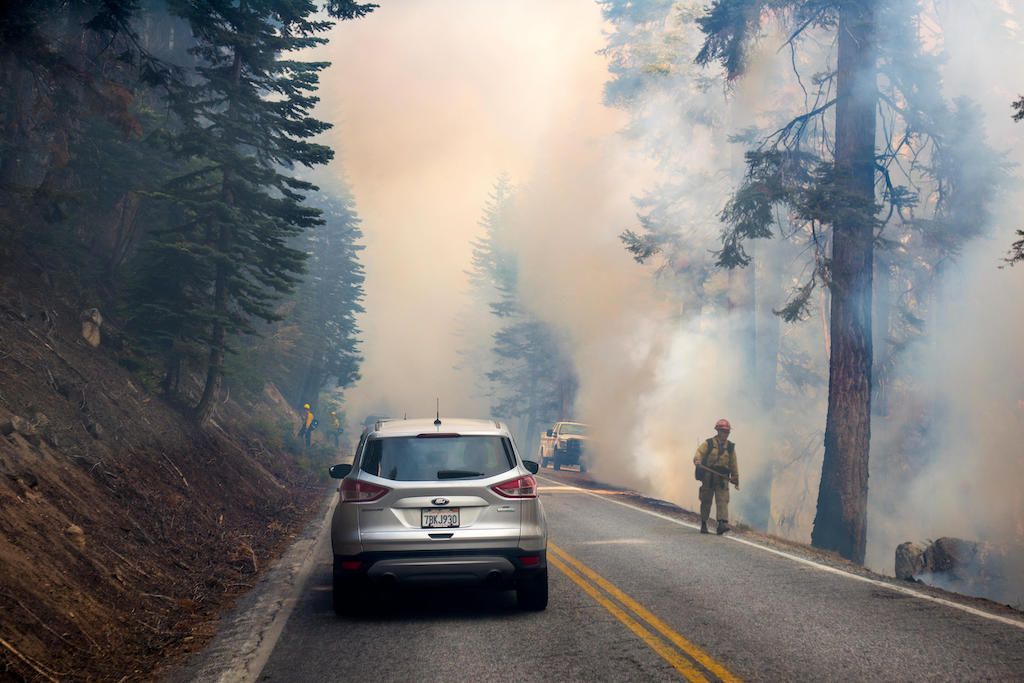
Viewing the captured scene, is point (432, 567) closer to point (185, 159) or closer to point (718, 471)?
point (718, 471)

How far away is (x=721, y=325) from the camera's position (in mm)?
36656

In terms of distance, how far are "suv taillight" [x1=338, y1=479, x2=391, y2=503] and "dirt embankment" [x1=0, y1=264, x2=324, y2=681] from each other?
5.50ft

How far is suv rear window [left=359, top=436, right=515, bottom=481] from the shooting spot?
7730mm

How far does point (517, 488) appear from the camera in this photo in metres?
7.73

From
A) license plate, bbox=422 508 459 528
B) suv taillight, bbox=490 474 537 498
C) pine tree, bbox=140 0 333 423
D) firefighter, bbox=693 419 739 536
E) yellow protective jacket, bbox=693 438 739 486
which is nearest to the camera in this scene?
license plate, bbox=422 508 459 528

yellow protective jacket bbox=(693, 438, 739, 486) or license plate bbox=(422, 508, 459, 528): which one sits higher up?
yellow protective jacket bbox=(693, 438, 739, 486)

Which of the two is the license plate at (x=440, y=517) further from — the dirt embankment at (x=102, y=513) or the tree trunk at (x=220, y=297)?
the tree trunk at (x=220, y=297)

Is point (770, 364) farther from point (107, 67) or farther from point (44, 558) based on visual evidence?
point (44, 558)

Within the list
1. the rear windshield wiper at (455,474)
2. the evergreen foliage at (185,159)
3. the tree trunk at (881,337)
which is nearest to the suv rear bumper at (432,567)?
the rear windshield wiper at (455,474)

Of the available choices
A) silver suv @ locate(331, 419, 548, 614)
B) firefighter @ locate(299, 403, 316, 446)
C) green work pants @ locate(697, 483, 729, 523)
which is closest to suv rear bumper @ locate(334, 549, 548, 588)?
silver suv @ locate(331, 419, 548, 614)

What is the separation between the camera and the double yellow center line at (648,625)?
19.5 feet

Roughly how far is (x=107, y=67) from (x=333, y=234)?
38.2 metres

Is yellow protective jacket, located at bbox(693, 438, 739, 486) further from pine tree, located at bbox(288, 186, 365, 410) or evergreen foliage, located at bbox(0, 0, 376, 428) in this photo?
pine tree, located at bbox(288, 186, 365, 410)

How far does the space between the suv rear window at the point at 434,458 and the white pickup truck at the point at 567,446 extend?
30.4 meters
